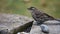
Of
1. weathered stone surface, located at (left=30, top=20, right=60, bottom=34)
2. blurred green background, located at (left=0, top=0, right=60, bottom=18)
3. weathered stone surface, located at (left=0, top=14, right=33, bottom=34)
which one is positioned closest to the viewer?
weathered stone surface, located at (left=0, top=14, right=33, bottom=34)

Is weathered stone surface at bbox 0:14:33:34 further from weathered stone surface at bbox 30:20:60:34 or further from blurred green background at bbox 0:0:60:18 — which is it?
blurred green background at bbox 0:0:60:18

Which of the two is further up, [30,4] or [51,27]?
[30,4]

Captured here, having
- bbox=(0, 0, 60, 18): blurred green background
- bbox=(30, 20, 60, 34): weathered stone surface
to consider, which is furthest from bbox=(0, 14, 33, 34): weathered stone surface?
bbox=(0, 0, 60, 18): blurred green background

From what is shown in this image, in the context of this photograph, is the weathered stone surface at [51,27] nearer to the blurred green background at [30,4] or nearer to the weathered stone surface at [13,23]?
the weathered stone surface at [13,23]

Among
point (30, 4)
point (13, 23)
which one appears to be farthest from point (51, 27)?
point (30, 4)

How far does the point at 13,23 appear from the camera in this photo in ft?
16.9

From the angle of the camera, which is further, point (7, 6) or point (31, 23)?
point (7, 6)

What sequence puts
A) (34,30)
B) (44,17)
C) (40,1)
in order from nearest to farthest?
1. (34,30)
2. (44,17)
3. (40,1)

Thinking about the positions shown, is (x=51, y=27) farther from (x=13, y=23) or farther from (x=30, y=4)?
(x=30, y=4)

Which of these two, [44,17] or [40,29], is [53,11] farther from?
[40,29]

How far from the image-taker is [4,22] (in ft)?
17.0

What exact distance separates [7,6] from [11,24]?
11.8 ft

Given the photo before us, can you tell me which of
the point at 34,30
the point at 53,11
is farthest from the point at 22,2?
the point at 34,30

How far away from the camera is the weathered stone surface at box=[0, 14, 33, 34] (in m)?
4.78
